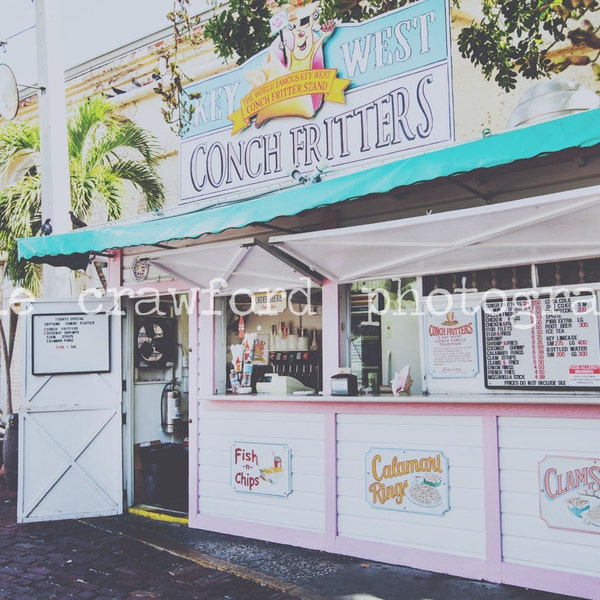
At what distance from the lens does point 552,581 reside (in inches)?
175

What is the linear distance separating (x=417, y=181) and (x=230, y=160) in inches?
115

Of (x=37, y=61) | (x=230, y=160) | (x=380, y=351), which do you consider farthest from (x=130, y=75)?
(x=380, y=351)

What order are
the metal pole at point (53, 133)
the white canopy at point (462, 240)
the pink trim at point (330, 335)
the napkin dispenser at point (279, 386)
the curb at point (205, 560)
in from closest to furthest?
the white canopy at point (462, 240)
the curb at point (205, 560)
the pink trim at point (330, 335)
the napkin dispenser at point (279, 386)
the metal pole at point (53, 133)

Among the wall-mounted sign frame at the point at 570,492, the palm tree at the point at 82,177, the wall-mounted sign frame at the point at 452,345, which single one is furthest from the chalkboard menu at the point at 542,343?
the palm tree at the point at 82,177

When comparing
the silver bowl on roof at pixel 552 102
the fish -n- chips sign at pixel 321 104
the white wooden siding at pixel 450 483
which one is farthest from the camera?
the fish -n- chips sign at pixel 321 104

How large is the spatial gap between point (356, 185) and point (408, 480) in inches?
92.9

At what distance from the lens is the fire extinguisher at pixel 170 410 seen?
779cm

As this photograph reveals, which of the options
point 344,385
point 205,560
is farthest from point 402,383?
point 205,560

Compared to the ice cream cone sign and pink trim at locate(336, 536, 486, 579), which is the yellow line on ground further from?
the ice cream cone sign

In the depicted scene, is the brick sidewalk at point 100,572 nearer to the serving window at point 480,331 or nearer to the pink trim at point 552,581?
the pink trim at point 552,581

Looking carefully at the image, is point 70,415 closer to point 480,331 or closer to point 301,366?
point 301,366

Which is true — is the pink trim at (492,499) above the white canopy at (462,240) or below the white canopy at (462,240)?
below

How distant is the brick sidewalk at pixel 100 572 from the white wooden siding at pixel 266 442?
2.59 feet

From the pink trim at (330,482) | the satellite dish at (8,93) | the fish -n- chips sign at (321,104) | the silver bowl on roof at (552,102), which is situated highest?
the satellite dish at (8,93)
